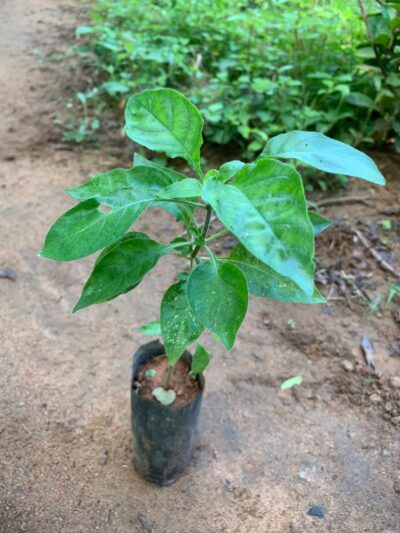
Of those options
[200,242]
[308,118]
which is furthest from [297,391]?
[308,118]

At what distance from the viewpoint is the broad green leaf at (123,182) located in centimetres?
122

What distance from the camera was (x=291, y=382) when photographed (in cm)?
229

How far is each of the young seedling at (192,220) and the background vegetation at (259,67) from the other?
1.79 m

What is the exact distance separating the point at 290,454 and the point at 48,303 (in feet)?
4.34

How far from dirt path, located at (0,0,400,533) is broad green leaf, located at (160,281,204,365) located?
2.56 ft

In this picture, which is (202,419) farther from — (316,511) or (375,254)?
(375,254)

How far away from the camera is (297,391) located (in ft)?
7.45

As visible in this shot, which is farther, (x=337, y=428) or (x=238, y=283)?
(x=337, y=428)

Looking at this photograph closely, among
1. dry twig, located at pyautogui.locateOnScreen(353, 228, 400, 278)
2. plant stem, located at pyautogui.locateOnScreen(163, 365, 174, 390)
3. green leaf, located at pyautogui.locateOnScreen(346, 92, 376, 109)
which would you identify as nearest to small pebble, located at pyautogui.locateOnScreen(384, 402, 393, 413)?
dry twig, located at pyautogui.locateOnScreen(353, 228, 400, 278)

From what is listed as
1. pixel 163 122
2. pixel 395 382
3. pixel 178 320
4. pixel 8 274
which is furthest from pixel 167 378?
pixel 8 274

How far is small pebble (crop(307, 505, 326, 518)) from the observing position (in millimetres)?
1822

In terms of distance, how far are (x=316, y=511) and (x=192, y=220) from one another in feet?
3.80

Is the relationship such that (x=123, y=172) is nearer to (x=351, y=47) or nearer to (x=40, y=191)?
(x=40, y=191)

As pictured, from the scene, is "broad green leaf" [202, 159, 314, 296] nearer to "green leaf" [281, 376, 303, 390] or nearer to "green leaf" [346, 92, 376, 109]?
"green leaf" [281, 376, 303, 390]
